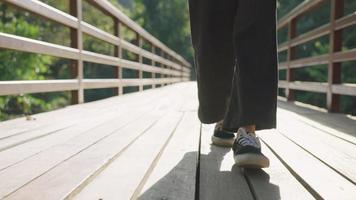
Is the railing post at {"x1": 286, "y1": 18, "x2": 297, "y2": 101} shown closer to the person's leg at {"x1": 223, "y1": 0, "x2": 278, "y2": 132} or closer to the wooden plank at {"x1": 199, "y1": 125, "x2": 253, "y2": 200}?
the wooden plank at {"x1": 199, "y1": 125, "x2": 253, "y2": 200}

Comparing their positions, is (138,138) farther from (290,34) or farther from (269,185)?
(290,34)

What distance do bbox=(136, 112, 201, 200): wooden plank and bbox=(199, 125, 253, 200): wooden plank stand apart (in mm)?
32

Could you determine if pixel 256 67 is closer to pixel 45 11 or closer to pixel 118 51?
pixel 45 11

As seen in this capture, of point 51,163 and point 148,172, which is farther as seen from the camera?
point 51,163

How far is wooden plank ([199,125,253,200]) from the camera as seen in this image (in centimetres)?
126

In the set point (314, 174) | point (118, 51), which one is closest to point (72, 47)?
point (118, 51)

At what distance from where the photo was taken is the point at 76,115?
129 inches

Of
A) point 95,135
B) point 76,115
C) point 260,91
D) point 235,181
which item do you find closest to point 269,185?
point 235,181

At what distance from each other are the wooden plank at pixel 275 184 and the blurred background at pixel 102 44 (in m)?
2.24

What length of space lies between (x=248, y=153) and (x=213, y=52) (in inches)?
18.9

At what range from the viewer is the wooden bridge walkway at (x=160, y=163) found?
127 centimetres

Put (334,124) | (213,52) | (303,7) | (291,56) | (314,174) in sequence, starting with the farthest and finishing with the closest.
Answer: (291,56) → (303,7) → (334,124) → (213,52) → (314,174)

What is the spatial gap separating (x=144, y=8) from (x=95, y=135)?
41.1 m

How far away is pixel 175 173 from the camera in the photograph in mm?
1483
